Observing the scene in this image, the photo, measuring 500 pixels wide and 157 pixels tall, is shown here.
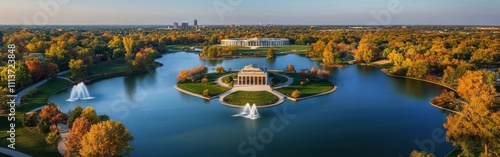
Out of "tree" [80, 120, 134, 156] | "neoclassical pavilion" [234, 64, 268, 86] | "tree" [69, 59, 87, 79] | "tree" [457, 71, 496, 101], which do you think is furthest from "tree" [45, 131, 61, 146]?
"tree" [457, 71, 496, 101]

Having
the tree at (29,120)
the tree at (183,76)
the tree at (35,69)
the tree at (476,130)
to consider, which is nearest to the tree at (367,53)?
the tree at (183,76)

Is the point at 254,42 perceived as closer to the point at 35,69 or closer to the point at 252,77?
the point at 252,77

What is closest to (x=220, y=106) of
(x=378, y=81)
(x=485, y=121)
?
(x=485, y=121)

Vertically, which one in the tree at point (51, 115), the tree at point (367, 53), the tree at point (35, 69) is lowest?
the tree at point (51, 115)

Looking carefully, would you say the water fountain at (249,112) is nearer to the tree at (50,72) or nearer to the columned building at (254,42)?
the tree at (50,72)

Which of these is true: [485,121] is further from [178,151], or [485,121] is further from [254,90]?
[254,90]

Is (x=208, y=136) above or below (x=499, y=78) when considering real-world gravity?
below
